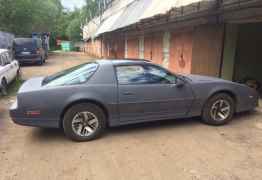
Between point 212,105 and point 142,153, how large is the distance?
1.92 metres

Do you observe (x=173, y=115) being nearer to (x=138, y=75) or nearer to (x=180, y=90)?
(x=180, y=90)

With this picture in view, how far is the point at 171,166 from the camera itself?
3.30m

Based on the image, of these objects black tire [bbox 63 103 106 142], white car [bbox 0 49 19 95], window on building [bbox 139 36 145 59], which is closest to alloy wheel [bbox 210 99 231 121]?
black tire [bbox 63 103 106 142]

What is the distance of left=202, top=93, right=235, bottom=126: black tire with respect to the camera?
15.5ft

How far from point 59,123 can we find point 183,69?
5498 mm

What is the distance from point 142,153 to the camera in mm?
3684

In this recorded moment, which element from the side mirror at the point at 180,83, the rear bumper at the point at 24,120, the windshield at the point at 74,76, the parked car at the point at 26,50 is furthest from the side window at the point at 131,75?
the parked car at the point at 26,50

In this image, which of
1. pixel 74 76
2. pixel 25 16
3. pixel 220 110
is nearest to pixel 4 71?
pixel 74 76

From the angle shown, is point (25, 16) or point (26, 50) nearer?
point (26, 50)

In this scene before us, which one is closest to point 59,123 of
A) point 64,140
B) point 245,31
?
point 64,140

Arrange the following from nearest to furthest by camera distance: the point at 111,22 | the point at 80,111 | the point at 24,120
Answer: the point at 24,120, the point at 80,111, the point at 111,22

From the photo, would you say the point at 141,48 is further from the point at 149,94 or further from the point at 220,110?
the point at 149,94

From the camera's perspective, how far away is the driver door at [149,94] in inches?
167

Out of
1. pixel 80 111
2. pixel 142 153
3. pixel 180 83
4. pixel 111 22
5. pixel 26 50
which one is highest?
pixel 111 22
